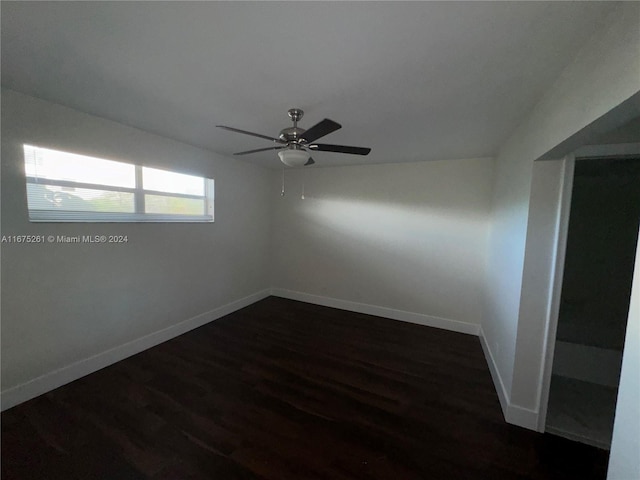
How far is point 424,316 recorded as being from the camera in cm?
363

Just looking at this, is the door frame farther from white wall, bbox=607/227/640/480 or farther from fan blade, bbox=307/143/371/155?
fan blade, bbox=307/143/371/155

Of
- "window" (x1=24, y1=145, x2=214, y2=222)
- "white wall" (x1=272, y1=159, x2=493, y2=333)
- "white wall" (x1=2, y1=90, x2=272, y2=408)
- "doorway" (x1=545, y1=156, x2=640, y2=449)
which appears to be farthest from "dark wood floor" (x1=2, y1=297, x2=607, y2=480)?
"window" (x1=24, y1=145, x2=214, y2=222)

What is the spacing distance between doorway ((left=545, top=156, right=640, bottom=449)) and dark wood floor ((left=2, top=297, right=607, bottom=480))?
3.49 feet

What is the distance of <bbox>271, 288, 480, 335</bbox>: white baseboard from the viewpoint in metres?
3.43

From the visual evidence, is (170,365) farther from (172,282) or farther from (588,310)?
(588,310)

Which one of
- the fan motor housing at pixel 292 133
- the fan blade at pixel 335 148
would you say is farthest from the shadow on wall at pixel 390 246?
the fan motor housing at pixel 292 133

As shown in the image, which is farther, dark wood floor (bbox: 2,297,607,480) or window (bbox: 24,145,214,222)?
window (bbox: 24,145,214,222)

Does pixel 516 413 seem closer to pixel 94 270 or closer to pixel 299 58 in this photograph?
pixel 299 58

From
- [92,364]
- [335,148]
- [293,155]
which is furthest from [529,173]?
[92,364]

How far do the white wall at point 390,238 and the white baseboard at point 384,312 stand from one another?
1 centimetres

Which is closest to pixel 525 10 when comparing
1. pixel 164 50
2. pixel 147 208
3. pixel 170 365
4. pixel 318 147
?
pixel 318 147

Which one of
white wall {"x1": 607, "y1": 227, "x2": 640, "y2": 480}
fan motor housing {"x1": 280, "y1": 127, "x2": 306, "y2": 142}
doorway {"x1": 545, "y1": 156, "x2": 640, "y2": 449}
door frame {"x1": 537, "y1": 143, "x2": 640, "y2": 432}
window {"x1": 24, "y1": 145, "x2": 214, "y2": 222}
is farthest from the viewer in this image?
doorway {"x1": 545, "y1": 156, "x2": 640, "y2": 449}

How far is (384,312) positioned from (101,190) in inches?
151

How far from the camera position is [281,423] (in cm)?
182
